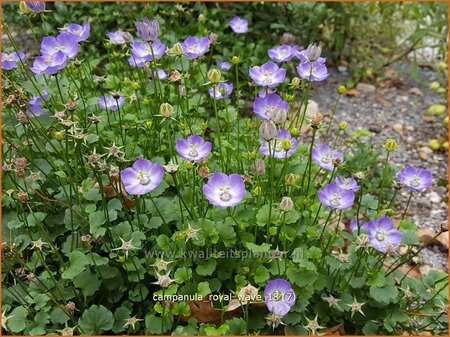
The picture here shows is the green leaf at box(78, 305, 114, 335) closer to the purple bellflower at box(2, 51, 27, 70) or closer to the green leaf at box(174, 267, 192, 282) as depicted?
the green leaf at box(174, 267, 192, 282)

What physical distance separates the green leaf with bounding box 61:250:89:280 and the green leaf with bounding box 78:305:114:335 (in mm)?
122

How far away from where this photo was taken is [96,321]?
1736 millimetres

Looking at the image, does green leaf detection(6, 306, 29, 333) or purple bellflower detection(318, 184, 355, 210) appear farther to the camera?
purple bellflower detection(318, 184, 355, 210)

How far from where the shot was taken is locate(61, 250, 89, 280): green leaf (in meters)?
1.71

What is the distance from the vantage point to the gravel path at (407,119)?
2.99 meters

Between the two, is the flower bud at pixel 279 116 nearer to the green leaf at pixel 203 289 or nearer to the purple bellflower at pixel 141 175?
the purple bellflower at pixel 141 175

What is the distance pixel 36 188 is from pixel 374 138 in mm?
2104

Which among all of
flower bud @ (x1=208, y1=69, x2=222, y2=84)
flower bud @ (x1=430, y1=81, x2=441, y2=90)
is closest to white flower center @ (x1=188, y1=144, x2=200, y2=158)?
flower bud @ (x1=208, y1=69, x2=222, y2=84)

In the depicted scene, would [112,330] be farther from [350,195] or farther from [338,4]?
[338,4]

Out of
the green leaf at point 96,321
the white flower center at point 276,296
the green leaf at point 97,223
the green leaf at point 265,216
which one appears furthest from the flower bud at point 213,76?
the green leaf at point 96,321

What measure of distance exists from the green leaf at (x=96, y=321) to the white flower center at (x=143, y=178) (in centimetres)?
41

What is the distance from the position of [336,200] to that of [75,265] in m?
0.87

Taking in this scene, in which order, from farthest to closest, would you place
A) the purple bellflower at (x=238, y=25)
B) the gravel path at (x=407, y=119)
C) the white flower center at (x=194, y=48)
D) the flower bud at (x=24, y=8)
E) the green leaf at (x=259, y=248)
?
the purple bellflower at (x=238, y=25), the gravel path at (x=407, y=119), the white flower center at (x=194, y=48), the flower bud at (x=24, y=8), the green leaf at (x=259, y=248)

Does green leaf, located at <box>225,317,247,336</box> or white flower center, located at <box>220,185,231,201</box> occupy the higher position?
white flower center, located at <box>220,185,231,201</box>
